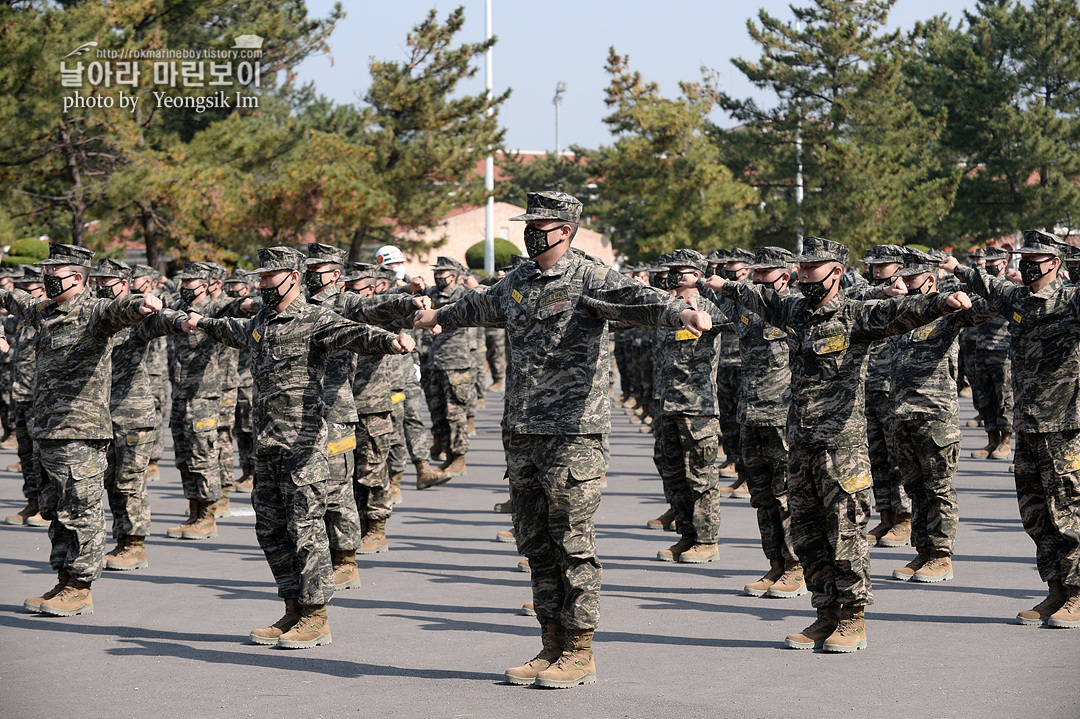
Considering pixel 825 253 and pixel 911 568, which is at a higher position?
pixel 825 253

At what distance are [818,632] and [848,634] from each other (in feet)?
0.65

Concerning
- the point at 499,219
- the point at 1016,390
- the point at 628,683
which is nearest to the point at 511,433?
the point at 628,683

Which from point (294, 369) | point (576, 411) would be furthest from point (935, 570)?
point (294, 369)

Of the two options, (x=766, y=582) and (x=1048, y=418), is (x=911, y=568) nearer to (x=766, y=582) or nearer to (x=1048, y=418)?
(x=766, y=582)

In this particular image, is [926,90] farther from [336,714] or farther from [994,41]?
[336,714]

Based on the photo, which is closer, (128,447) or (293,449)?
(293,449)

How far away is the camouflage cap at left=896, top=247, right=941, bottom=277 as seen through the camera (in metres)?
9.30

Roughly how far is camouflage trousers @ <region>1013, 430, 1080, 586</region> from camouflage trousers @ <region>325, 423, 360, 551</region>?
455 cm

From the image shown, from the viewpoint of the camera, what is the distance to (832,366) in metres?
7.58

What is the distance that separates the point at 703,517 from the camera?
10.4 m

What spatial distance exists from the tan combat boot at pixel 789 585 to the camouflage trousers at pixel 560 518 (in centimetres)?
255

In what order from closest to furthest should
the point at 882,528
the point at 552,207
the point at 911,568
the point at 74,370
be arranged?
the point at 552,207 < the point at 74,370 < the point at 911,568 < the point at 882,528

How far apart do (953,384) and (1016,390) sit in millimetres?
1526

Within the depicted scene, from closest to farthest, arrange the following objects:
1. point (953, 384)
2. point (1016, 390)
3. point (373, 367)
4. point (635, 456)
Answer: point (1016, 390) < point (953, 384) < point (373, 367) < point (635, 456)
